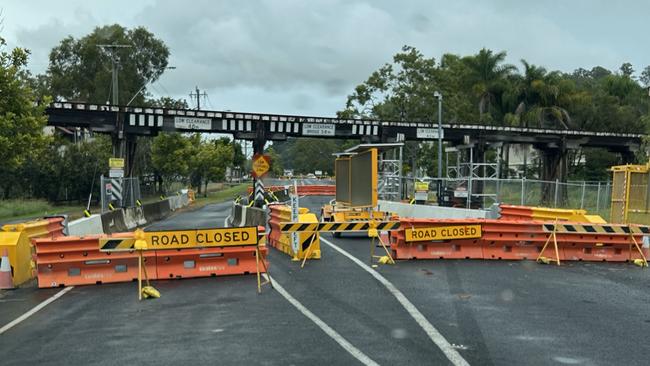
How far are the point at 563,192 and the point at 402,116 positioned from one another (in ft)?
74.3

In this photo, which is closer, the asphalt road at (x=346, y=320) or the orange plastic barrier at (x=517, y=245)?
the asphalt road at (x=346, y=320)

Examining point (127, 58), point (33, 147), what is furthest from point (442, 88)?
point (33, 147)

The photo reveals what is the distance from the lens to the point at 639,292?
30.6 feet

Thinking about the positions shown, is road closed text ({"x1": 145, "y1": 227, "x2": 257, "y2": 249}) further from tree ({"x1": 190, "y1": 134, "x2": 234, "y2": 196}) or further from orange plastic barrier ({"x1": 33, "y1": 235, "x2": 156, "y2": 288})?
tree ({"x1": 190, "y1": 134, "x2": 234, "y2": 196})

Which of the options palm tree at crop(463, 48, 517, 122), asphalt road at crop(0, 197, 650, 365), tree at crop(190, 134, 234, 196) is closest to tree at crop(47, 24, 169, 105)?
tree at crop(190, 134, 234, 196)

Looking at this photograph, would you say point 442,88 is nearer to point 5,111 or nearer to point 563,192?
point 563,192

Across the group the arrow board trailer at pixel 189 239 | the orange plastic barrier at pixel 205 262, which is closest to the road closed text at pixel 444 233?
the orange plastic barrier at pixel 205 262

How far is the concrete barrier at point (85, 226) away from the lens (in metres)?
16.5

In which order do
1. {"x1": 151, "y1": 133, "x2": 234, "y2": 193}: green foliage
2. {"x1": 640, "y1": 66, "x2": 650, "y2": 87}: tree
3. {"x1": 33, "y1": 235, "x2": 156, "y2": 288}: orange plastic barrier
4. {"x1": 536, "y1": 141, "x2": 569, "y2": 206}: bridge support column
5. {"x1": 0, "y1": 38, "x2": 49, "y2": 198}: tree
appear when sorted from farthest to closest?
{"x1": 640, "y1": 66, "x2": 650, "y2": 87}: tree → {"x1": 151, "y1": 133, "x2": 234, "y2": 193}: green foliage → {"x1": 536, "y1": 141, "x2": 569, "y2": 206}: bridge support column → {"x1": 0, "y1": 38, "x2": 49, "y2": 198}: tree → {"x1": 33, "y1": 235, "x2": 156, "y2": 288}: orange plastic barrier

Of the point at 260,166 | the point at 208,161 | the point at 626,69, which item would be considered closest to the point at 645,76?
the point at 626,69

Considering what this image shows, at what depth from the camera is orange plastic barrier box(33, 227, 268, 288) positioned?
10.2 meters

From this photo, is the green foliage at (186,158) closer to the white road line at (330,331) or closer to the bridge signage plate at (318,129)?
the bridge signage plate at (318,129)

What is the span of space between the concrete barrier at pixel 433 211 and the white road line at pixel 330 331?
498 inches

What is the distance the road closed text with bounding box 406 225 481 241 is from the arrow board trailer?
12.2ft
